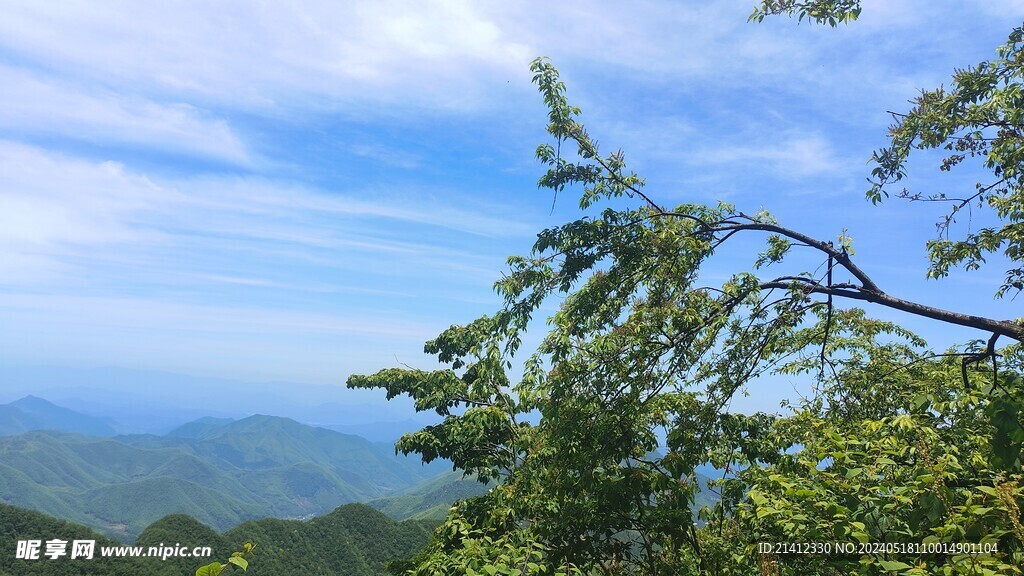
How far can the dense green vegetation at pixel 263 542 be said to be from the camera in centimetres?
7200

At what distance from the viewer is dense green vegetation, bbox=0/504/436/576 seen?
7200 cm

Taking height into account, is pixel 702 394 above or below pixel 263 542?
above

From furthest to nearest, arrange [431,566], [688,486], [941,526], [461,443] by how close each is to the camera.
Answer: [461,443] < [688,486] < [431,566] < [941,526]

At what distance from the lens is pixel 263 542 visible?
90312 mm

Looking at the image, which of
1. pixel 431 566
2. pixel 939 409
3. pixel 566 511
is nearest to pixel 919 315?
pixel 939 409

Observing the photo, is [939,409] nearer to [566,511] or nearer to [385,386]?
[566,511]

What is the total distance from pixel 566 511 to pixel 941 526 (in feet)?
14.7

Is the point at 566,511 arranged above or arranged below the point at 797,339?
below

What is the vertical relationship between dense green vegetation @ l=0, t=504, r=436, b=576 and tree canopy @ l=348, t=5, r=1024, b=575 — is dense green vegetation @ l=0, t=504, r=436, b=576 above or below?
below

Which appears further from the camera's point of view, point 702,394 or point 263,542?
point 263,542

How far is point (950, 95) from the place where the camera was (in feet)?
21.2

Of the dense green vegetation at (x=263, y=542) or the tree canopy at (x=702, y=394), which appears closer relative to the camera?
the tree canopy at (x=702, y=394)

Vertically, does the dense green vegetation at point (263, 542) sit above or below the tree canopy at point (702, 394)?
below

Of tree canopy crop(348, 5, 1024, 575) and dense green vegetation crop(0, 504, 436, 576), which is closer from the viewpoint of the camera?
tree canopy crop(348, 5, 1024, 575)
